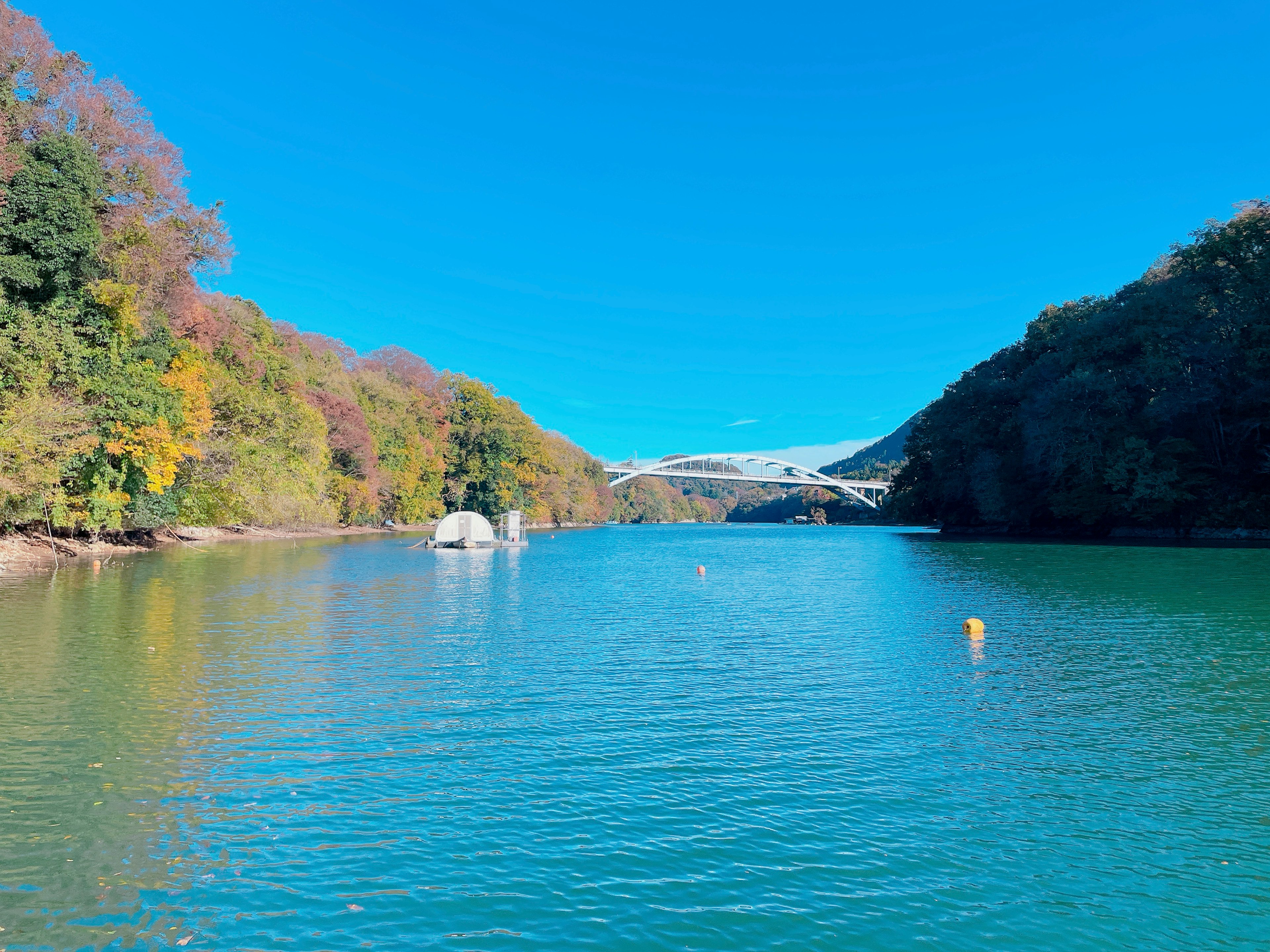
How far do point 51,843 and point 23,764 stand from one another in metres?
2.65

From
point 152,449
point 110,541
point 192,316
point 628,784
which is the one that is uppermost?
point 192,316

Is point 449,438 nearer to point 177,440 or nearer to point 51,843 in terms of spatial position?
point 177,440

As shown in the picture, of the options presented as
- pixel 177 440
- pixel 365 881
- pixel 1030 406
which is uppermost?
pixel 1030 406

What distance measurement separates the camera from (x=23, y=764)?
8945 millimetres

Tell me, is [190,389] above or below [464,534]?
above

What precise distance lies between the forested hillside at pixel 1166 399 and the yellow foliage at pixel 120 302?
55.7m

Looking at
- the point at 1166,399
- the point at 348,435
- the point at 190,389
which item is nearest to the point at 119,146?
the point at 190,389

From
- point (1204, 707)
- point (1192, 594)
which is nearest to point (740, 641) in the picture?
point (1204, 707)

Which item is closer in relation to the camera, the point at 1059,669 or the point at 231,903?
the point at 231,903

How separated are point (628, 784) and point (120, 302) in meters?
33.7

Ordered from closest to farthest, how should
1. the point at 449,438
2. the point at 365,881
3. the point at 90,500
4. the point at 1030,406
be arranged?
the point at 365,881
the point at 90,500
the point at 1030,406
the point at 449,438

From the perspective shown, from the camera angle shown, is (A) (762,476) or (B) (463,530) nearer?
(B) (463,530)

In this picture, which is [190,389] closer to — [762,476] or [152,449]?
[152,449]

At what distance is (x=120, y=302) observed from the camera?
106 feet
